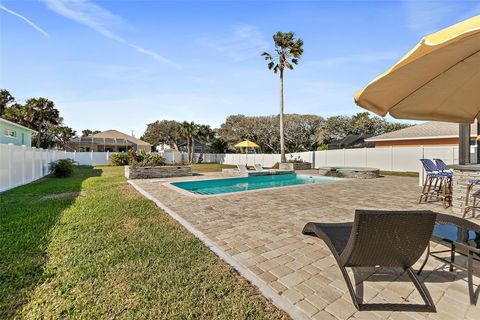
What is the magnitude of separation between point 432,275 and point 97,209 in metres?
6.94

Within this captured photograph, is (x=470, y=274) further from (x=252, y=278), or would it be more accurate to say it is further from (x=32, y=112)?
(x=32, y=112)

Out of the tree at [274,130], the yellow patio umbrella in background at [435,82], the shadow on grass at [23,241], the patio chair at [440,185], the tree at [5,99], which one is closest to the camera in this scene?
the yellow patio umbrella in background at [435,82]

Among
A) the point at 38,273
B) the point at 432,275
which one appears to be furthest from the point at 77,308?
the point at 432,275

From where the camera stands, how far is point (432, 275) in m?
2.99

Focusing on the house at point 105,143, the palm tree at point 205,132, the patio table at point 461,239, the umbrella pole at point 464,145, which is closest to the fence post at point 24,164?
the patio table at point 461,239

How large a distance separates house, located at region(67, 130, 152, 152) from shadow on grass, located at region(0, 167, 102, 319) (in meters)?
32.1

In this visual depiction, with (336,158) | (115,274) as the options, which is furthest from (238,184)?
(336,158)

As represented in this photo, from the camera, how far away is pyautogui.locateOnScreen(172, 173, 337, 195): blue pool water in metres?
11.6

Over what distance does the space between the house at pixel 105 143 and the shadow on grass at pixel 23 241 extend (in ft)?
105

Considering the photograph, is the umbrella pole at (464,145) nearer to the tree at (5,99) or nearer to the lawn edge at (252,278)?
the lawn edge at (252,278)

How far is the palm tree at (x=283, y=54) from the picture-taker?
20800 millimetres

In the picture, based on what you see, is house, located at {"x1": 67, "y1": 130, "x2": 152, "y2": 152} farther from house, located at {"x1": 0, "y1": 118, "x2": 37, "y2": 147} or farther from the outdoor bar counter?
the outdoor bar counter

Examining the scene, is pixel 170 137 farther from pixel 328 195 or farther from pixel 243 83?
pixel 328 195

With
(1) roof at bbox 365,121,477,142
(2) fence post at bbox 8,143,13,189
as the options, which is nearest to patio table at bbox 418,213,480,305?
(2) fence post at bbox 8,143,13,189
